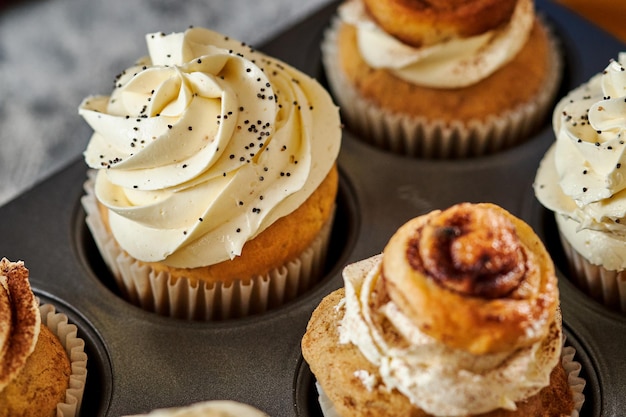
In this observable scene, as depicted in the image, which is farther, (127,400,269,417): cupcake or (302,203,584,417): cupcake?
(127,400,269,417): cupcake

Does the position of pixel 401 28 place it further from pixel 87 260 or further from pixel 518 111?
pixel 87 260

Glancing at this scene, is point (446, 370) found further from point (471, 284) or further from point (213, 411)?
point (213, 411)

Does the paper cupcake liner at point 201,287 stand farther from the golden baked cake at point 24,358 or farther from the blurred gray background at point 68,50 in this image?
the blurred gray background at point 68,50

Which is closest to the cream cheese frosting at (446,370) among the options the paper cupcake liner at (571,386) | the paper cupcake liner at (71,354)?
the paper cupcake liner at (571,386)

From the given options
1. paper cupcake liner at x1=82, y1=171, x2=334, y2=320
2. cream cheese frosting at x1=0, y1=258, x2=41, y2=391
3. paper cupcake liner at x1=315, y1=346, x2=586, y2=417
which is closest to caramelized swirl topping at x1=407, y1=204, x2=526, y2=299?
paper cupcake liner at x1=315, y1=346, x2=586, y2=417

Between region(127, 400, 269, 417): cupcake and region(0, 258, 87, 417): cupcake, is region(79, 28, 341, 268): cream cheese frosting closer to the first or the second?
region(0, 258, 87, 417): cupcake

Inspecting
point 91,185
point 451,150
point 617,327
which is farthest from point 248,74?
point 617,327

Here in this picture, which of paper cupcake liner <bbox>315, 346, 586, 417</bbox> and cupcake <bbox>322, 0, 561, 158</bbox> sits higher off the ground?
cupcake <bbox>322, 0, 561, 158</bbox>
